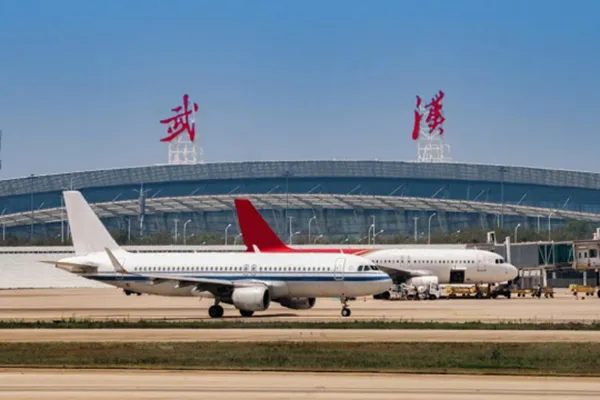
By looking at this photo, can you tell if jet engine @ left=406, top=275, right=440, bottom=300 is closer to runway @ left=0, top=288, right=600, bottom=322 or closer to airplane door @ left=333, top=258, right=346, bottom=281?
runway @ left=0, top=288, right=600, bottom=322

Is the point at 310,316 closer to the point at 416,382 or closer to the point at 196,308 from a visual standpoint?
the point at 196,308

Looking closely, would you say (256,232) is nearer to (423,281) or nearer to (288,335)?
(423,281)

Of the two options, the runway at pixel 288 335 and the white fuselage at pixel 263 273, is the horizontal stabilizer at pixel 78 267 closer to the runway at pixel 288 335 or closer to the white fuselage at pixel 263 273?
the white fuselage at pixel 263 273

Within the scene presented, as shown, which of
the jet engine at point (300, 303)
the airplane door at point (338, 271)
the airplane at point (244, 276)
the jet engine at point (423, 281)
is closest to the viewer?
the airplane at point (244, 276)

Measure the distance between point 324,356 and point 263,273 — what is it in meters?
29.4

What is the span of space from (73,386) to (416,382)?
9.69 metres

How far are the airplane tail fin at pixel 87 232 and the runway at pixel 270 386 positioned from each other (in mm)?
40770

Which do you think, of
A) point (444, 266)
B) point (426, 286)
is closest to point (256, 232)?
point (426, 286)

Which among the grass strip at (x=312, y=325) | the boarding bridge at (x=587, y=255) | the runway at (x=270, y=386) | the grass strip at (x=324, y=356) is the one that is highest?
the boarding bridge at (x=587, y=255)

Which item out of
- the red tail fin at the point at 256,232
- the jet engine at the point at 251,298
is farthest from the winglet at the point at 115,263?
the red tail fin at the point at 256,232

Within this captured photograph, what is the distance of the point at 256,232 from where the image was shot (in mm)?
103688

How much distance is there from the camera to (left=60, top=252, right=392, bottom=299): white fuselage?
67.9m

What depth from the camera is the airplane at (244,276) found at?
67.5 metres

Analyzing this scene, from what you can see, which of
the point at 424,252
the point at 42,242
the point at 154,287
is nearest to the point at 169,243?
the point at 42,242
